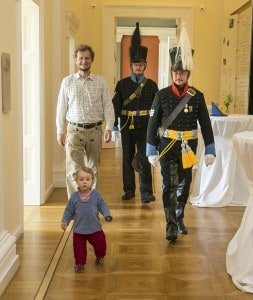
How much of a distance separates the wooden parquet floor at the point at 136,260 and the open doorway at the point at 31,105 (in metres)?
0.24

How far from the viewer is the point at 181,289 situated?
279cm

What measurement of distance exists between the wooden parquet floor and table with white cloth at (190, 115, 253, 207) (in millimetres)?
142

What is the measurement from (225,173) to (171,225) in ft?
4.20

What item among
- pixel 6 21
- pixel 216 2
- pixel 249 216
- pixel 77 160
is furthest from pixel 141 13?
pixel 249 216

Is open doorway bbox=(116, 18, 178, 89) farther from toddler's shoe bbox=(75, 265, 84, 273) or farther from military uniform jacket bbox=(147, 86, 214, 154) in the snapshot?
toddler's shoe bbox=(75, 265, 84, 273)

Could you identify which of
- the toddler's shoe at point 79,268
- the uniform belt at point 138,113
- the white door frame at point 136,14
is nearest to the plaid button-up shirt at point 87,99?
the uniform belt at point 138,113

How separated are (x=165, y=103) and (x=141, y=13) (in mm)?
5573

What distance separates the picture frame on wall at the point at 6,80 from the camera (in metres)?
3.07

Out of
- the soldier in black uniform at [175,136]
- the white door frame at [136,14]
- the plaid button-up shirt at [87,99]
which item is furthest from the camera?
the white door frame at [136,14]

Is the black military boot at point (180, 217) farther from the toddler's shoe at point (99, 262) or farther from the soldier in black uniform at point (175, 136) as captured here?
the toddler's shoe at point (99, 262)

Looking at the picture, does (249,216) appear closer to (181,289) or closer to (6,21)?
(181,289)

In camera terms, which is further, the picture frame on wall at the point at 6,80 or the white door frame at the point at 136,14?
the white door frame at the point at 136,14

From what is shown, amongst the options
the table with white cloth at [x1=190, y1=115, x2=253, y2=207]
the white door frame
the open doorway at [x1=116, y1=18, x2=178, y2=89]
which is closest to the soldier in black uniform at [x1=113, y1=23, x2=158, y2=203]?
the table with white cloth at [x1=190, y1=115, x2=253, y2=207]

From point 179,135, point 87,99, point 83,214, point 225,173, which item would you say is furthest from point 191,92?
point 225,173
